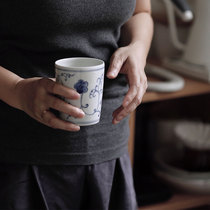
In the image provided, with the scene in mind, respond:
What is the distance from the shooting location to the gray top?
0.79 meters

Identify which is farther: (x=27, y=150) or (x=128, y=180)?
(x=128, y=180)

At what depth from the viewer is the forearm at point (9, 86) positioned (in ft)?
2.55

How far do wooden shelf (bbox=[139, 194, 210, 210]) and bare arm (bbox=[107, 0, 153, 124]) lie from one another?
26.8 inches

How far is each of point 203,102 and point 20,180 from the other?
104 cm

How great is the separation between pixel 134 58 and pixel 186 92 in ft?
1.79

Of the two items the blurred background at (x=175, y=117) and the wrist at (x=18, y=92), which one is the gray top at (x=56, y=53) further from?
the blurred background at (x=175, y=117)

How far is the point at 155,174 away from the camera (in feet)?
5.18

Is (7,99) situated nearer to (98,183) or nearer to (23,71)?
(23,71)

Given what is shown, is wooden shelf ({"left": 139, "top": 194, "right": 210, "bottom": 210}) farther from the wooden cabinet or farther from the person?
the person

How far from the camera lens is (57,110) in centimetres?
81

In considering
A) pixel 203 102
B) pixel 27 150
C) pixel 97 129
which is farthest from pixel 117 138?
pixel 203 102

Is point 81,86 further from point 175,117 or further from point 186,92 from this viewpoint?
point 175,117

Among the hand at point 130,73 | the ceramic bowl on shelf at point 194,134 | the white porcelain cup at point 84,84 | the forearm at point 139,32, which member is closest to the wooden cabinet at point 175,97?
the ceramic bowl on shelf at point 194,134

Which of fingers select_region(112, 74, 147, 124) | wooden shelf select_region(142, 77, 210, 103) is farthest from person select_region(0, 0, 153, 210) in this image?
wooden shelf select_region(142, 77, 210, 103)
